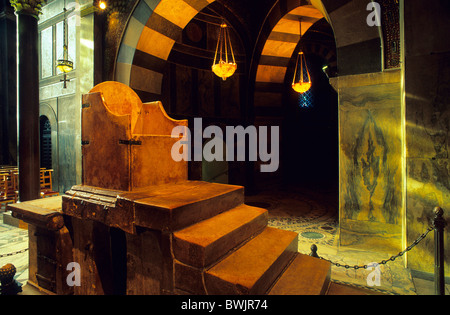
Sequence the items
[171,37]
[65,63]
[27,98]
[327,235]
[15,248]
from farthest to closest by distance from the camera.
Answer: [65,63] < [171,37] < [27,98] < [327,235] < [15,248]

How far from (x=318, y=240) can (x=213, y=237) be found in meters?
3.34

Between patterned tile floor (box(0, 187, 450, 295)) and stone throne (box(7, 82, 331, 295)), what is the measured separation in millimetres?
1269

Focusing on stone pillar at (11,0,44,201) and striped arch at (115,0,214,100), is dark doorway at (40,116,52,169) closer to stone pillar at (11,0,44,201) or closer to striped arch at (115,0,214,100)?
stone pillar at (11,0,44,201)

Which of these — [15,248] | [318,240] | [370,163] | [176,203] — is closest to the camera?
[176,203]

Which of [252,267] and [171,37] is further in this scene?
[171,37]

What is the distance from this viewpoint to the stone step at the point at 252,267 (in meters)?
1.56

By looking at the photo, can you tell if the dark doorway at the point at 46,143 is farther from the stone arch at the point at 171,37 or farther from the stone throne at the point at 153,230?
the stone throne at the point at 153,230

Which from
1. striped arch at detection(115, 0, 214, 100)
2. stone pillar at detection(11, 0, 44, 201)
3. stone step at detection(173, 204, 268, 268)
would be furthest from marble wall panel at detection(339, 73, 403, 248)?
stone pillar at detection(11, 0, 44, 201)

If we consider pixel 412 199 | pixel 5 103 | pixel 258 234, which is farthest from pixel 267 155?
pixel 5 103

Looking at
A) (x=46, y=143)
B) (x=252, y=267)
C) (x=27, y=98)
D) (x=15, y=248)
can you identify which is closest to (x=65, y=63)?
(x=27, y=98)

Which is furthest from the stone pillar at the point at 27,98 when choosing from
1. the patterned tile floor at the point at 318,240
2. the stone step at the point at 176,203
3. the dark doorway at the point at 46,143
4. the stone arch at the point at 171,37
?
the stone step at the point at 176,203

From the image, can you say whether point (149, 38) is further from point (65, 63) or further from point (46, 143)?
point (46, 143)

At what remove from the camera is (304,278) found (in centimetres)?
197

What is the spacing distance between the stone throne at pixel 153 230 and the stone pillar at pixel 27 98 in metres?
3.56
